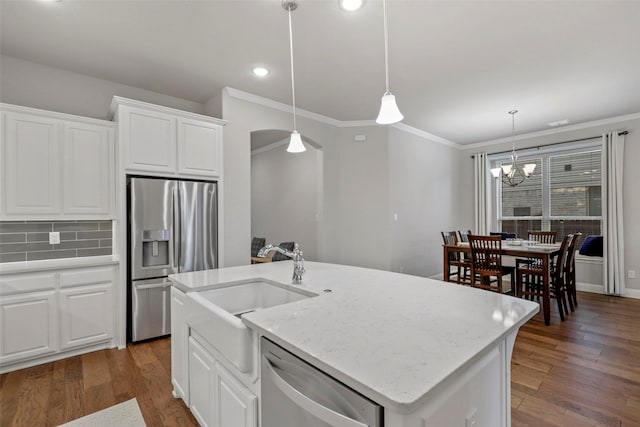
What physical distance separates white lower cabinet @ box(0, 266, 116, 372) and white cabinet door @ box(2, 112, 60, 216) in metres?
0.62

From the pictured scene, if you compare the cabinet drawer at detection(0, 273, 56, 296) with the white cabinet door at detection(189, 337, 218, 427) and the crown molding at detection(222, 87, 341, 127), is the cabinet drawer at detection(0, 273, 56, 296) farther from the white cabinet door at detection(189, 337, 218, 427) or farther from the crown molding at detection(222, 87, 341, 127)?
the crown molding at detection(222, 87, 341, 127)

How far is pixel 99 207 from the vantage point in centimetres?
300

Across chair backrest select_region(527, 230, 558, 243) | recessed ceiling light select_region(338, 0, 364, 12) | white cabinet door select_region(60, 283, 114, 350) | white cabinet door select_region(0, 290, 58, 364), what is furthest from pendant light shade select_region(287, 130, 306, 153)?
chair backrest select_region(527, 230, 558, 243)

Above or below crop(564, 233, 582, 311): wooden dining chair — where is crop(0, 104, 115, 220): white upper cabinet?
above

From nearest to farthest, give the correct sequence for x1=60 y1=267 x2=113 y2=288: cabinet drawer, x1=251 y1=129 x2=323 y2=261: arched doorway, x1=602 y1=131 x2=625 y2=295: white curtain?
x1=60 y1=267 x2=113 y2=288: cabinet drawer → x1=602 y1=131 x2=625 y2=295: white curtain → x1=251 y1=129 x2=323 y2=261: arched doorway

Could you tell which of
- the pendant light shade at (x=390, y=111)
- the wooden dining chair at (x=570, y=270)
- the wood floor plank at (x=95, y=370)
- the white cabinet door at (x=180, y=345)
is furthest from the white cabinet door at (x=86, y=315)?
the wooden dining chair at (x=570, y=270)

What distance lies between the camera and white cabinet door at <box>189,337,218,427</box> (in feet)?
4.90

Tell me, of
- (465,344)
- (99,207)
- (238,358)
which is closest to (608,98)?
(465,344)

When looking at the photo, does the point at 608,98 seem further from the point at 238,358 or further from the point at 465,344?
the point at 238,358

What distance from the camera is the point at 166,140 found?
3094 millimetres

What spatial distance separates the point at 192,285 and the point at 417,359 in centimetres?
138

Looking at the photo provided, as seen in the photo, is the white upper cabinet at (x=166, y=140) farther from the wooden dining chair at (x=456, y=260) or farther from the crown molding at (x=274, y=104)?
the wooden dining chair at (x=456, y=260)

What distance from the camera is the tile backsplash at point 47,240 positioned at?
279cm

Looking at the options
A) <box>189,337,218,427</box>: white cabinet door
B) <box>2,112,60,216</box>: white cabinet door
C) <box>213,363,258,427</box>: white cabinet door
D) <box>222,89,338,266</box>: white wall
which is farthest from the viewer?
<box>222,89,338,266</box>: white wall
